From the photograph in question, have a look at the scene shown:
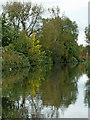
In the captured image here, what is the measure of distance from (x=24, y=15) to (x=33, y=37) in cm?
743

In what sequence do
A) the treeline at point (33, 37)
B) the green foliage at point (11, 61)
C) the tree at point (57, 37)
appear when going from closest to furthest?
the green foliage at point (11, 61) < the treeline at point (33, 37) < the tree at point (57, 37)

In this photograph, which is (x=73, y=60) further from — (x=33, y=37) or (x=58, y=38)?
(x=33, y=37)

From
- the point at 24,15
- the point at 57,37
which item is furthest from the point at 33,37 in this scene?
the point at 57,37

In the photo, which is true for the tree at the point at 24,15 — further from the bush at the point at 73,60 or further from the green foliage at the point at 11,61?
the bush at the point at 73,60

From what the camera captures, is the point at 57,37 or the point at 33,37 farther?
the point at 57,37

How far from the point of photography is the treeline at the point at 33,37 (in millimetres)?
31438

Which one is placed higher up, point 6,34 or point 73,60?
point 6,34

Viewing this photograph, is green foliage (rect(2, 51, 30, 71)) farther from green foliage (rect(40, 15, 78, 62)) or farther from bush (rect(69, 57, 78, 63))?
bush (rect(69, 57, 78, 63))

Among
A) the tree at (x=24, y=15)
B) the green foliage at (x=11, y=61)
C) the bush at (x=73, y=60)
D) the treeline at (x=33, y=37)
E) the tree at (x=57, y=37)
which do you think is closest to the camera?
the green foliage at (x=11, y=61)

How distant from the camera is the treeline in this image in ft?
103

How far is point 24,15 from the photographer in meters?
45.8

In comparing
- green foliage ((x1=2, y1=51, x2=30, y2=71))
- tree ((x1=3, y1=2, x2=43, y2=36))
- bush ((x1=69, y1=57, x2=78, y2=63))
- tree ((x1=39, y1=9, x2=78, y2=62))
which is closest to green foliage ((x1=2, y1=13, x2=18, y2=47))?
green foliage ((x1=2, y1=51, x2=30, y2=71))

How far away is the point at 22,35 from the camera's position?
37.3 metres

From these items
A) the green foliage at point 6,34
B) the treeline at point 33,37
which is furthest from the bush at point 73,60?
the green foliage at point 6,34
